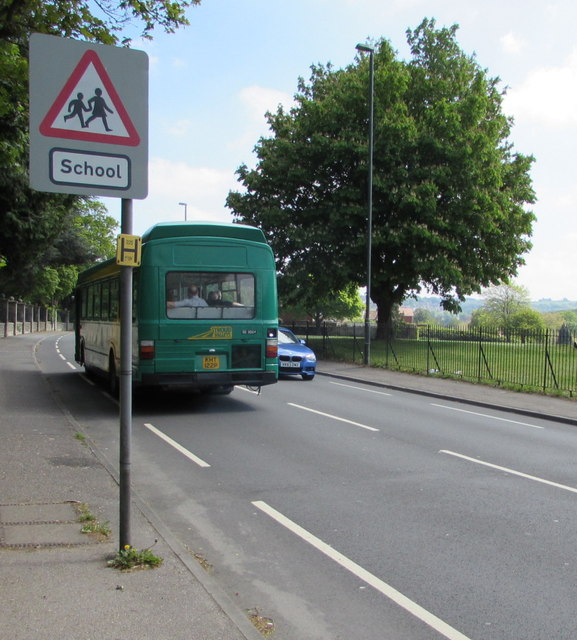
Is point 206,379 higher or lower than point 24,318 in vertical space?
lower

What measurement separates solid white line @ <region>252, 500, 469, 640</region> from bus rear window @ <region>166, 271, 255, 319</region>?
613 cm

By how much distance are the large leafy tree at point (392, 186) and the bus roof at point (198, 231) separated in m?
16.6

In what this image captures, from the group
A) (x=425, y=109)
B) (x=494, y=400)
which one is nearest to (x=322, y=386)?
(x=494, y=400)

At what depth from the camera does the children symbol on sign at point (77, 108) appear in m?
4.18

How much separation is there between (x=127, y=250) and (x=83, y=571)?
2114mm

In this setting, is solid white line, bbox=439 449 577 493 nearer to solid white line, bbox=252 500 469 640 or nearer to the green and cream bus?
solid white line, bbox=252 500 469 640

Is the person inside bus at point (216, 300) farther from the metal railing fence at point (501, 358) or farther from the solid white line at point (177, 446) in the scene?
the metal railing fence at point (501, 358)

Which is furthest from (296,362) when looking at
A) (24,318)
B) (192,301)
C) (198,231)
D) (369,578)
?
(24,318)

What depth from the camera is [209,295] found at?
38.9 feet

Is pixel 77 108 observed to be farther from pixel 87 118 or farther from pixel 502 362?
pixel 502 362

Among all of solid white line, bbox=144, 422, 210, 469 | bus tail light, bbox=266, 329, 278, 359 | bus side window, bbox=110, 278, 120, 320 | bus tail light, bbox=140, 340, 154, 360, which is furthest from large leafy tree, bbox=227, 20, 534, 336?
solid white line, bbox=144, 422, 210, 469

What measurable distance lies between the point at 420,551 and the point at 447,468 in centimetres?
307

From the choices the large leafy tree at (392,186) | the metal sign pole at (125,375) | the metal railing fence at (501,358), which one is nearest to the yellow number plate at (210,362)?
the metal sign pole at (125,375)

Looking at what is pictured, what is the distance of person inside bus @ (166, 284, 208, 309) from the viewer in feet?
38.1
